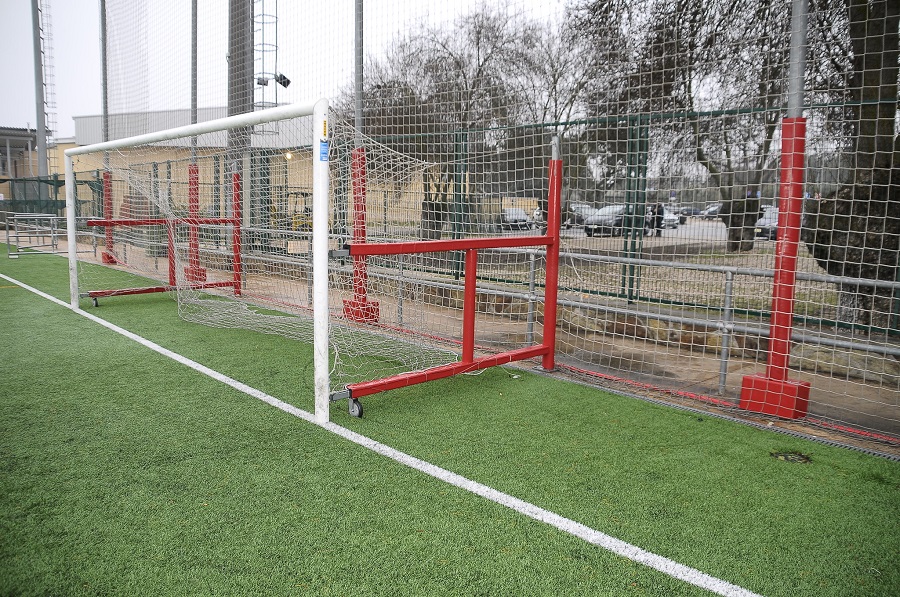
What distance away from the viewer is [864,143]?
6.31 metres

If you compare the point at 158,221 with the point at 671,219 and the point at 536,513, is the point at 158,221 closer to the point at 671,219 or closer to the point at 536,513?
the point at 671,219

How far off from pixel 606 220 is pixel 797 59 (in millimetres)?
3465

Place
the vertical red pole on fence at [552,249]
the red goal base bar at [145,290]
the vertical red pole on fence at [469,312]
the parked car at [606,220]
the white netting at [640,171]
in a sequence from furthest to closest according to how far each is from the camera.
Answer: the red goal base bar at [145,290]
the parked car at [606,220]
the white netting at [640,171]
the vertical red pole on fence at [552,249]
the vertical red pole on fence at [469,312]

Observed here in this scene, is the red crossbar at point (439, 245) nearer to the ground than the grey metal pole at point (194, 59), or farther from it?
nearer to the ground

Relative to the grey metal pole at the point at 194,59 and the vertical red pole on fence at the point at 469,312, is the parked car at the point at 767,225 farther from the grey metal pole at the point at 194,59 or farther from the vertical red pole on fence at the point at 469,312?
the grey metal pole at the point at 194,59

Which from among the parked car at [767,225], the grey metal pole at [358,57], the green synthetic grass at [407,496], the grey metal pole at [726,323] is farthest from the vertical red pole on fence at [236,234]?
the parked car at [767,225]

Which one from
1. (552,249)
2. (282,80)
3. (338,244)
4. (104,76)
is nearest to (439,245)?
(552,249)

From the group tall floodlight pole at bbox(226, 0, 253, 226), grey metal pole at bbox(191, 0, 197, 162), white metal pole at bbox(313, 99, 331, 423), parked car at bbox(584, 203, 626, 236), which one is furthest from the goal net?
grey metal pole at bbox(191, 0, 197, 162)

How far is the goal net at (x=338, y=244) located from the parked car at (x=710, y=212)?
182 cm

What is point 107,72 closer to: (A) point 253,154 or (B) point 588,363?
(A) point 253,154

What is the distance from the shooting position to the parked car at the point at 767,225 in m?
6.31

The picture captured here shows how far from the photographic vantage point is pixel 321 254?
12.5ft

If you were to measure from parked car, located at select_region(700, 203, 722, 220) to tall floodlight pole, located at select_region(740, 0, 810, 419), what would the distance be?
2.57 metres

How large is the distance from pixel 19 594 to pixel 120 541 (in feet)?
1.26
